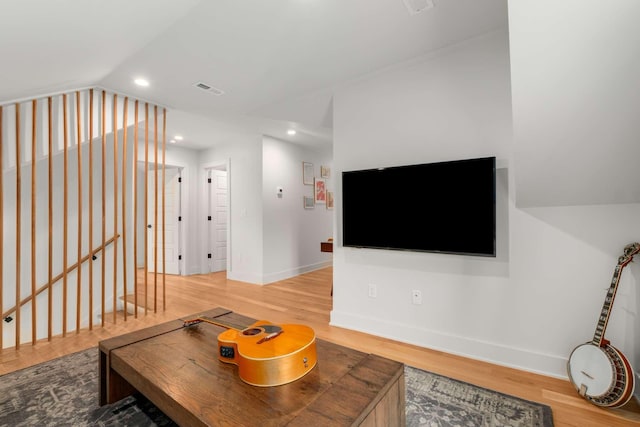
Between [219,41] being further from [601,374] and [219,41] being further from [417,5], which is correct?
[601,374]

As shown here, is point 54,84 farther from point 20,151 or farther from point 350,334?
point 350,334

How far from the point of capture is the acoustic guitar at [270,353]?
1.14 meters

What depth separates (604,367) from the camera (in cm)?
166

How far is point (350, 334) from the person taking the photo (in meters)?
2.73

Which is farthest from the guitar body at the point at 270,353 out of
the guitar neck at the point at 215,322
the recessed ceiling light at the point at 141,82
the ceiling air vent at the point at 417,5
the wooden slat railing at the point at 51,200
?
the recessed ceiling light at the point at 141,82

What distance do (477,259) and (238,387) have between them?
1.89 metres

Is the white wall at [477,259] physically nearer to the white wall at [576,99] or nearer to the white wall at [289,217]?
the white wall at [576,99]

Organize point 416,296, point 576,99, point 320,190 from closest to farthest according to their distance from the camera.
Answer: point 576,99, point 416,296, point 320,190

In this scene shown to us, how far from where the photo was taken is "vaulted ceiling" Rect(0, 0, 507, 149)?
5.73ft

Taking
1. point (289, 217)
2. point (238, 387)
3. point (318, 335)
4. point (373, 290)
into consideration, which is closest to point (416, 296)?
point (373, 290)

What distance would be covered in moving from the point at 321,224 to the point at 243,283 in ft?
6.41

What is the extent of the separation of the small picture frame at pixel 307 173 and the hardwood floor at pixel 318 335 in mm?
1856

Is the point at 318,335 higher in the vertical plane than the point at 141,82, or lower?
lower

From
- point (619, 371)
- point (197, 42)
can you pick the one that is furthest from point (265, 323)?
point (197, 42)
